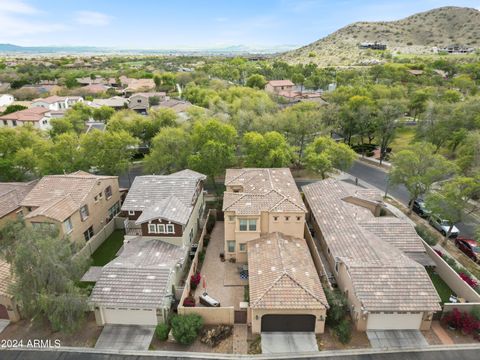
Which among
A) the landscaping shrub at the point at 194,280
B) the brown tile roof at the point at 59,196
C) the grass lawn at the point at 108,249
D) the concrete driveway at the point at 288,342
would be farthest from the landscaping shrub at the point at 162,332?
the brown tile roof at the point at 59,196

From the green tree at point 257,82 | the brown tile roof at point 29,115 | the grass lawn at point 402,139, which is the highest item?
the green tree at point 257,82

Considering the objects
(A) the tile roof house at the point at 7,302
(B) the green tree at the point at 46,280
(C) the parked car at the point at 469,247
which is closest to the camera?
(B) the green tree at the point at 46,280

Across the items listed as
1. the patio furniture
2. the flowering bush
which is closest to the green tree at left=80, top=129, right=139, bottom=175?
the patio furniture

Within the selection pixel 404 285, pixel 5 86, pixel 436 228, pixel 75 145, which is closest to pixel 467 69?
pixel 436 228

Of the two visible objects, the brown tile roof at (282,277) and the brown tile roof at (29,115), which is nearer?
the brown tile roof at (282,277)

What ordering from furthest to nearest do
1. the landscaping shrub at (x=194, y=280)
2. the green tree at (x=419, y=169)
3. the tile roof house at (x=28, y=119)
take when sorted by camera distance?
1. the tile roof house at (x=28, y=119)
2. the green tree at (x=419, y=169)
3. the landscaping shrub at (x=194, y=280)

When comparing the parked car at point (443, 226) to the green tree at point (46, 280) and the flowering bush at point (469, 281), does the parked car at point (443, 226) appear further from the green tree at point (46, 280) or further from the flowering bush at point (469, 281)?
the green tree at point (46, 280)
